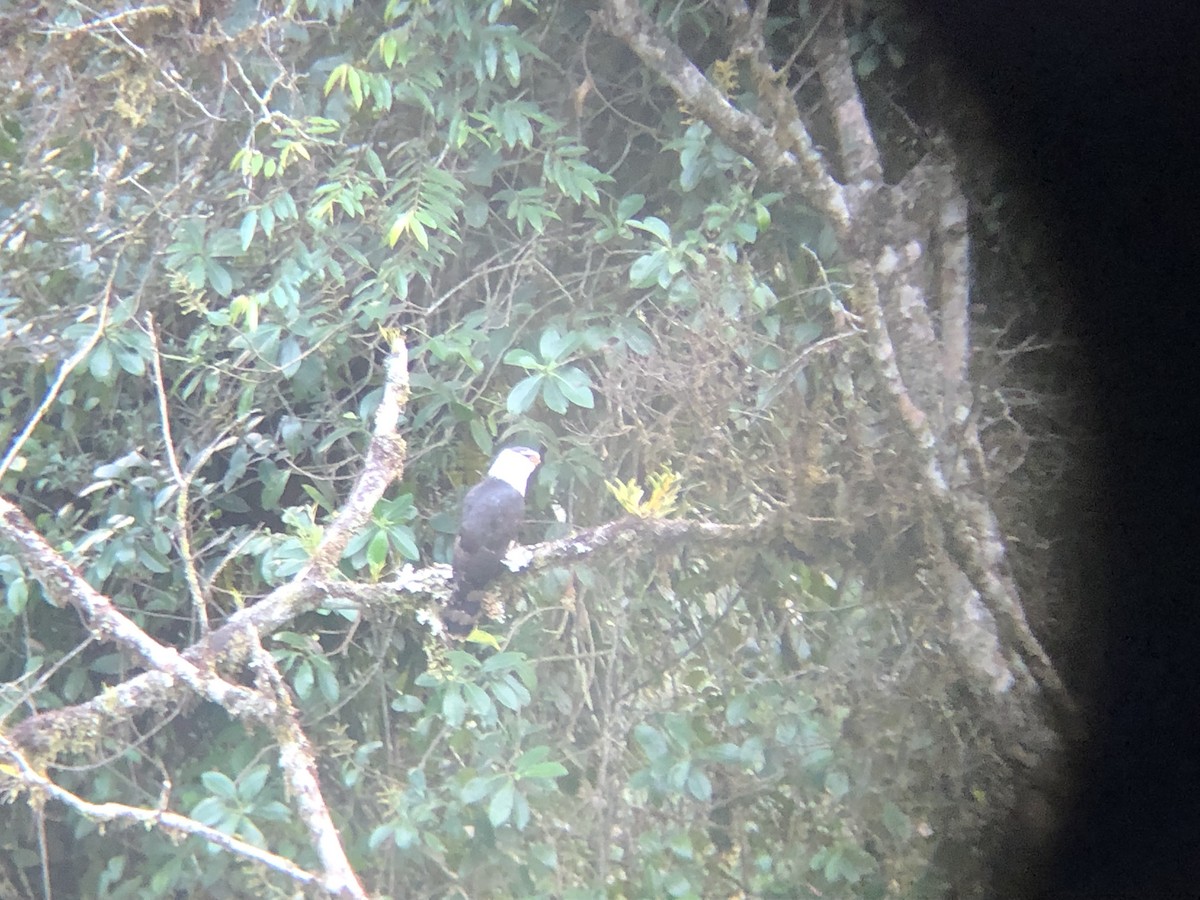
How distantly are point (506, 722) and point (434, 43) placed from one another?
124 centimetres

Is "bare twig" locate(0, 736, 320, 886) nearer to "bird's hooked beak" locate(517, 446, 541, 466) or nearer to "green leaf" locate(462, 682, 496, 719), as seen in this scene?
"green leaf" locate(462, 682, 496, 719)

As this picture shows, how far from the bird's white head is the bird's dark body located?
0.15 feet

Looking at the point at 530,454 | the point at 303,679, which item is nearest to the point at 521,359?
the point at 530,454

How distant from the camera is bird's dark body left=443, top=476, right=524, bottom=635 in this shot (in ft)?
4.99

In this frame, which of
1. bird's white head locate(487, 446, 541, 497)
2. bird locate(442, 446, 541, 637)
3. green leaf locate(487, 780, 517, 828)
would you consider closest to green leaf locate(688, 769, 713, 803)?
green leaf locate(487, 780, 517, 828)

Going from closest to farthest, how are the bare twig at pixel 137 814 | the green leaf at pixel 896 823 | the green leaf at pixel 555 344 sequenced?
the bare twig at pixel 137 814 → the green leaf at pixel 896 823 → the green leaf at pixel 555 344

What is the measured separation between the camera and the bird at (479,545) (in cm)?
152

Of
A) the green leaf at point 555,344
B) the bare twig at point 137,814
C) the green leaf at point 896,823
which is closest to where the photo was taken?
the bare twig at point 137,814

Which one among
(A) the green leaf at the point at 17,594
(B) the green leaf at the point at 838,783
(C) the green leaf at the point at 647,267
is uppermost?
(C) the green leaf at the point at 647,267

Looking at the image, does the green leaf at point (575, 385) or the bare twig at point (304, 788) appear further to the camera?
the green leaf at point (575, 385)

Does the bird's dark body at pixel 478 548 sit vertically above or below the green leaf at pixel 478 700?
above

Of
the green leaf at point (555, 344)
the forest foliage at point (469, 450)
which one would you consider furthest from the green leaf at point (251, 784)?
the green leaf at point (555, 344)

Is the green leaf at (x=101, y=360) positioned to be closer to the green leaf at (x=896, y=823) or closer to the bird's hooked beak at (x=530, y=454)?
the bird's hooked beak at (x=530, y=454)

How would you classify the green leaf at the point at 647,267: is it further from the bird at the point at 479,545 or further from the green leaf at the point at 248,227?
the green leaf at the point at 248,227
